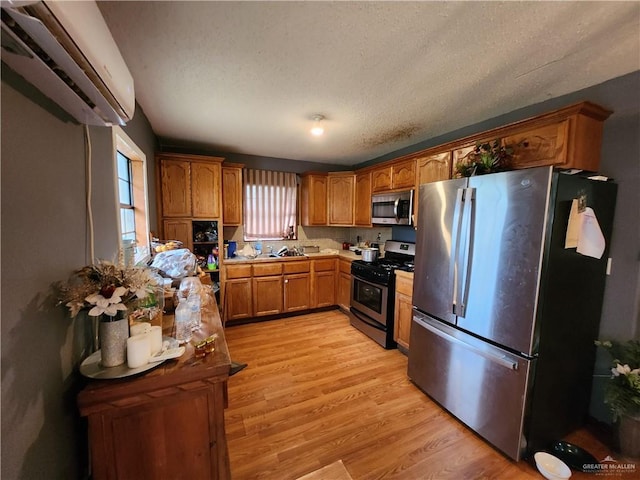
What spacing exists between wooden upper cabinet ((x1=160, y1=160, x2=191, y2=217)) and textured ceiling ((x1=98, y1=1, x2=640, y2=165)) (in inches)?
27.3

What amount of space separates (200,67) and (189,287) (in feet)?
4.68

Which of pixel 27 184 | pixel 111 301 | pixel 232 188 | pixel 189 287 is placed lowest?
pixel 189 287

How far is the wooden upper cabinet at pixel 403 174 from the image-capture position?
113 inches

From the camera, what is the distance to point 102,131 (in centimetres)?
136

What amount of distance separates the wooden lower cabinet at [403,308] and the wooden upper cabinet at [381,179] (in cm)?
117

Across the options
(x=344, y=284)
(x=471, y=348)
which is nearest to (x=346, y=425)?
(x=471, y=348)

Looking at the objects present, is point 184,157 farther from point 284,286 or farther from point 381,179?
point 381,179

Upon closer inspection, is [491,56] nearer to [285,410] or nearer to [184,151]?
[285,410]

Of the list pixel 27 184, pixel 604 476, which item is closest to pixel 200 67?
pixel 27 184

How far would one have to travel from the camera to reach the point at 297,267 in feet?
12.4

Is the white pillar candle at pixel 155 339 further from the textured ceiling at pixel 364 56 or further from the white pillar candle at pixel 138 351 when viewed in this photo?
the textured ceiling at pixel 364 56

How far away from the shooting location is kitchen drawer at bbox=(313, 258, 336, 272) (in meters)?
3.91

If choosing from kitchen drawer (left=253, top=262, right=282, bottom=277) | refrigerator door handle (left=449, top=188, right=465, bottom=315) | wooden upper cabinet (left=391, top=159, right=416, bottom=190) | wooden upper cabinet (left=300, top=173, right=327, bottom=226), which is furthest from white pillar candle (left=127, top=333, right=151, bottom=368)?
wooden upper cabinet (left=300, top=173, right=327, bottom=226)

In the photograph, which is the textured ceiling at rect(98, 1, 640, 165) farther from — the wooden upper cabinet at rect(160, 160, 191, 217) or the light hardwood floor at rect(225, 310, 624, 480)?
the light hardwood floor at rect(225, 310, 624, 480)
